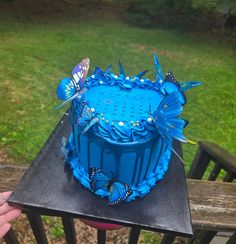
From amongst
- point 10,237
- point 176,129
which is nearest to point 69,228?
point 10,237

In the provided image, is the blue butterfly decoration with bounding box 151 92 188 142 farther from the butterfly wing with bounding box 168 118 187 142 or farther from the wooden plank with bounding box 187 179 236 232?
the wooden plank with bounding box 187 179 236 232

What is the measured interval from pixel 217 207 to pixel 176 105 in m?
0.58

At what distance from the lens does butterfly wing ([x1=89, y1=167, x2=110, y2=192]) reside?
1.25 m

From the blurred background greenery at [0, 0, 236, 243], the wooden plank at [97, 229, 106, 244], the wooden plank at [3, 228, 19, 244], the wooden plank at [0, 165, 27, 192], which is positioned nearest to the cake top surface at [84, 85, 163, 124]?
the wooden plank at [0, 165, 27, 192]

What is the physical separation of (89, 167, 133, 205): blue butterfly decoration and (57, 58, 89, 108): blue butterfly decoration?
304 millimetres

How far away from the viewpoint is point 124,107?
130 cm

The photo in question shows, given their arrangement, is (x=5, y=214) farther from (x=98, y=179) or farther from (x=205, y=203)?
(x=205, y=203)

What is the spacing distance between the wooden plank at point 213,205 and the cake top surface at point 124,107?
43 cm

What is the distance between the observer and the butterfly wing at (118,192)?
1233mm

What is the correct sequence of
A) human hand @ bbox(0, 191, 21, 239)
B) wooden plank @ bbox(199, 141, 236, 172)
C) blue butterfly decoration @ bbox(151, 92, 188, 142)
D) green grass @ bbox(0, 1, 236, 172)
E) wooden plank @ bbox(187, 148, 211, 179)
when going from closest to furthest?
blue butterfly decoration @ bbox(151, 92, 188, 142)
human hand @ bbox(0, 191, 21, 239)
wooden plank @ bbox(199, 141, 236, 172)
wooden plank @ bbox(187, 148, 211, 179)
green grass @ bbox(0, 1, 236, 172)

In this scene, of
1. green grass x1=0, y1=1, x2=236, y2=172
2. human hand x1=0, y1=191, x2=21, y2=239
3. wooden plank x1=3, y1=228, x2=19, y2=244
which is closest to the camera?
human hand x1=0, y1=191, x2=21, y2=239

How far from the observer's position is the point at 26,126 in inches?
135

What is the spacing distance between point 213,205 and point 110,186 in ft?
1.71

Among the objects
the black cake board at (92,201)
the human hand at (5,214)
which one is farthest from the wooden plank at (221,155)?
the human hand at (5,214)
